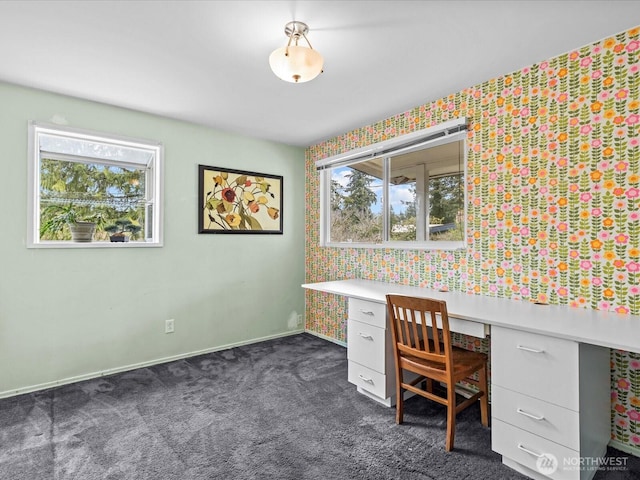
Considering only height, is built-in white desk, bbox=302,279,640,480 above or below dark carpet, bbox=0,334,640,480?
above

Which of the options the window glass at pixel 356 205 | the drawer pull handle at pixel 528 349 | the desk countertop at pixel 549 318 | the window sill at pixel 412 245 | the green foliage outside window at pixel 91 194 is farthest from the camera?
the window glass at pixel 356 205

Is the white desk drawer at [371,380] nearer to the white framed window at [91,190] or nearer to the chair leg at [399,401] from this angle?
the chair leg at [399,401]

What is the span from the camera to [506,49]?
205cm

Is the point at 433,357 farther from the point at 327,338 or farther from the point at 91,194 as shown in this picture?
the point at 91,194

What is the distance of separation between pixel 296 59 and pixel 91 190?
7.49 feet

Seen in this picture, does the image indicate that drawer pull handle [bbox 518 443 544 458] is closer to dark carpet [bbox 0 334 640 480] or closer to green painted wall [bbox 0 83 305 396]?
dark carpet [bbox 0 334 640 480]

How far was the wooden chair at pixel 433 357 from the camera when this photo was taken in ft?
6.20

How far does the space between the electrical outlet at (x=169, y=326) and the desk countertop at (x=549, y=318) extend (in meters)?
1.76

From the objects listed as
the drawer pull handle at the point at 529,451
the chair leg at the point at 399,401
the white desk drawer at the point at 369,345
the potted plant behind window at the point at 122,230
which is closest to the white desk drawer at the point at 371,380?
the white desk drawer at the point at 369,345

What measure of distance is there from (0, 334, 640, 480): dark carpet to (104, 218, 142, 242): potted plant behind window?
1.18 m

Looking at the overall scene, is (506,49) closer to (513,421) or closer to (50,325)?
(513,421)

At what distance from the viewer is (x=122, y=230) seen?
313 centimetres

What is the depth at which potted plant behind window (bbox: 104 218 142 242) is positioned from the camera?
10.0 ft

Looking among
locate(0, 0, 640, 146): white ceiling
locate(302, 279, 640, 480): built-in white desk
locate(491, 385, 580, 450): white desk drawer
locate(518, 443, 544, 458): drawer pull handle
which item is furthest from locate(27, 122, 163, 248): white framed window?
locate(518, 443, 544, 458): drawer pull handle
